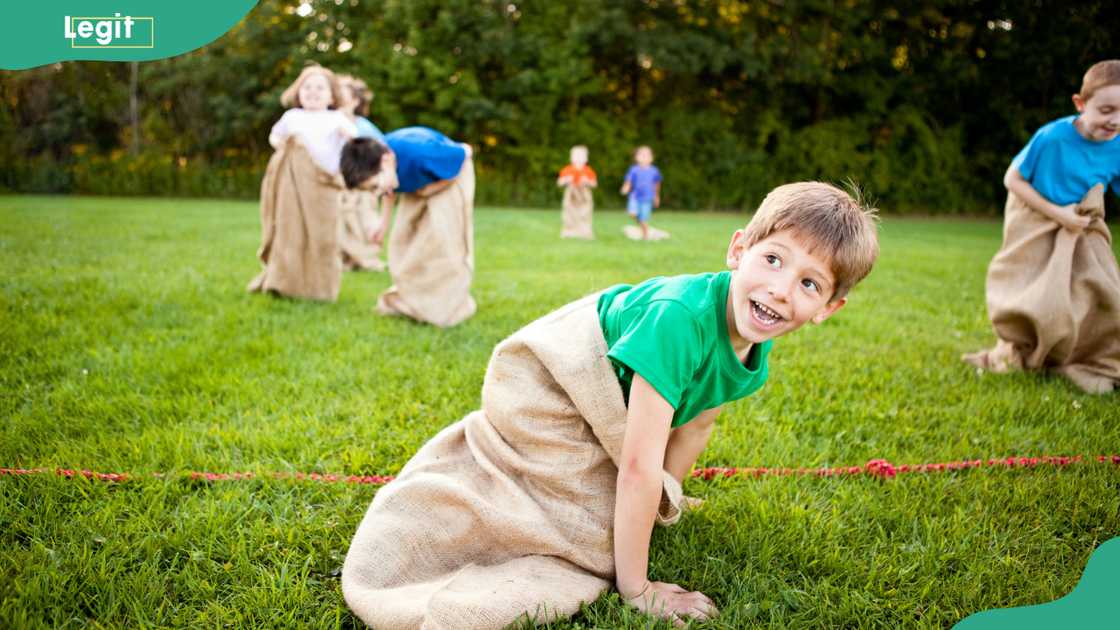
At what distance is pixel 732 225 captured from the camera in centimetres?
1703

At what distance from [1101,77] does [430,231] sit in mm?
4197

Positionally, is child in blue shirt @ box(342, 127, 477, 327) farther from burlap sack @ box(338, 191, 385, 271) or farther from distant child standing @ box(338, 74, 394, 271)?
burlap sack @ box(338, 191, 385, 271)

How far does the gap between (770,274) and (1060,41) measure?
936cm

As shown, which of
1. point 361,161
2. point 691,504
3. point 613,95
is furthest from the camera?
point 613,95

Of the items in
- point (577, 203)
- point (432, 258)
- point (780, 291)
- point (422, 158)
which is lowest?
point (432, 258)

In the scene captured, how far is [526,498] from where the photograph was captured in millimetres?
2145

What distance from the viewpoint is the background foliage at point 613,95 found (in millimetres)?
21266

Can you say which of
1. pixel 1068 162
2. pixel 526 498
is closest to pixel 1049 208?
pixel 1068 162

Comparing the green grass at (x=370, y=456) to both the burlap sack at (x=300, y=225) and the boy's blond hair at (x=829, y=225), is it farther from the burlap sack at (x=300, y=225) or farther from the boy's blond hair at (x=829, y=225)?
the boy's blond hair at (x=829, y=225)

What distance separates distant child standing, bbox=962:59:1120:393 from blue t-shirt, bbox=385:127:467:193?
3.67m

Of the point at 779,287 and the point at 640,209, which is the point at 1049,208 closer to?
the point at 779,287

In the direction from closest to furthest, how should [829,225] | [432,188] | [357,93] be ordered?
[829,225], [432,188], [357,93]

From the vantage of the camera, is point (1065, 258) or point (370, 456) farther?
point (1065, 258)

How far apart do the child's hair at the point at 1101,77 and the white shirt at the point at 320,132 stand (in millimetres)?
4814
